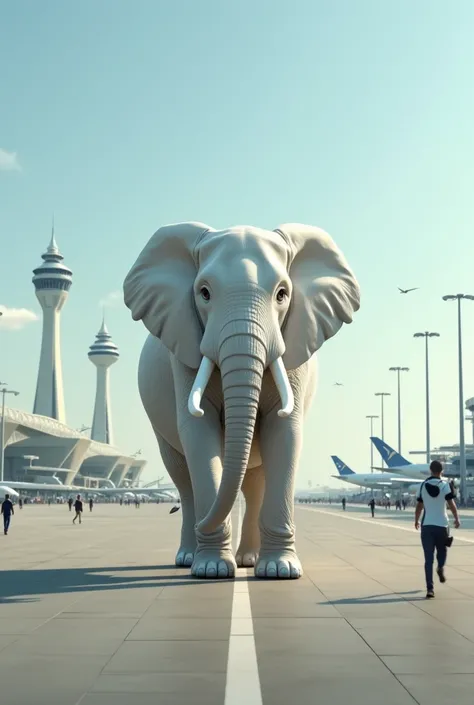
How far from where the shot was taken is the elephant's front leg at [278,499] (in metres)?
12.5

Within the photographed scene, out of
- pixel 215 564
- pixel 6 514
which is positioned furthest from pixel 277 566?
pixel 6 514

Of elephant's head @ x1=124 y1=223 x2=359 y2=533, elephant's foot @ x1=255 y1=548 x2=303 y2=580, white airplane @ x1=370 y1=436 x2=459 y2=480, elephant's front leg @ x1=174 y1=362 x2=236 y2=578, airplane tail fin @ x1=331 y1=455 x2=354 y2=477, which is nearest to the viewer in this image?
elephant's head @ x1=124 y1=223 x2=359 y2=533

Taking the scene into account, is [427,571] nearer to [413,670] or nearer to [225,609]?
[225,609]

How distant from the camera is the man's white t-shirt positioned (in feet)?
36.5

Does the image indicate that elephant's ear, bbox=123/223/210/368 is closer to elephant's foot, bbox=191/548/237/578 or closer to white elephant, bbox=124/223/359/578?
white elephant, bbox=124/223/359/578

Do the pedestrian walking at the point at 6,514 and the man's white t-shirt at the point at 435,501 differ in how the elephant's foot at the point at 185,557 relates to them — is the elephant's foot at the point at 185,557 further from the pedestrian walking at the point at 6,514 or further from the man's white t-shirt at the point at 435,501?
the pedestrian walking at the point at 6,514

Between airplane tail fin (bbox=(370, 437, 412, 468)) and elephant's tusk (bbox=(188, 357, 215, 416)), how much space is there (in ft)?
356

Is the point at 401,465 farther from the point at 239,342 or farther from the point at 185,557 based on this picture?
the point at 239,342

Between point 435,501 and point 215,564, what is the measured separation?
3044 millimetres

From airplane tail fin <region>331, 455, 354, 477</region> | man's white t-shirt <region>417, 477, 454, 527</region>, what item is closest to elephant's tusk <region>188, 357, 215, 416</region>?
man's white t-shirt <region>417, 477, 454, 527</region>

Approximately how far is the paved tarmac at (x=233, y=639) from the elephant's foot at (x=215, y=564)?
182mm

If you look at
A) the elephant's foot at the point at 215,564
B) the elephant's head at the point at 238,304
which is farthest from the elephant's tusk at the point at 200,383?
the elephant's foot at the point at 215,564

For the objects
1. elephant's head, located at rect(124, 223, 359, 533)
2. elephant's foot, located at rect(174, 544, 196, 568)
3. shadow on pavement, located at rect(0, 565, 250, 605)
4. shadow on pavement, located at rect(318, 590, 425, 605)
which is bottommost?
shadow on pavement, located at rect(0, 565, 250, 605)

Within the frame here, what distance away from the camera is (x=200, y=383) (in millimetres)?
12234
